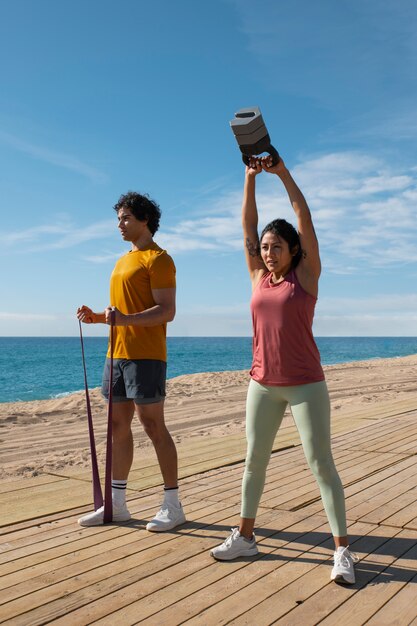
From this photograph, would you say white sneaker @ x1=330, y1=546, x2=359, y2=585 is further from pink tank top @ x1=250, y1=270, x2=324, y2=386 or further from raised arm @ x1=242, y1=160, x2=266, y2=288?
raised arm @ x1=242, y1=160, x2=266, y2=288

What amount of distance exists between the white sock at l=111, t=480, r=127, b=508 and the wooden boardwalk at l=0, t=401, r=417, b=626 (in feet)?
0.52

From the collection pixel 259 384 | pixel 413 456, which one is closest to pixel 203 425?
pixel 413 456

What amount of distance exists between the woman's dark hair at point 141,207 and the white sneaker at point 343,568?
2023mm

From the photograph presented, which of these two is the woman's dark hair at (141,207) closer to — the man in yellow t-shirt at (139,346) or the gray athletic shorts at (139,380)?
the man in yellow t-shirt at (139,346)

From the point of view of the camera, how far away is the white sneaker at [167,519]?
3.20m

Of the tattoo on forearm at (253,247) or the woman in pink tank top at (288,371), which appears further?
the tattoo on forearm at (253,247)

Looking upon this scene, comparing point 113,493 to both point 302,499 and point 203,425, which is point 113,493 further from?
point 203,425

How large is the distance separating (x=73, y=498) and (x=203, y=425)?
452cm

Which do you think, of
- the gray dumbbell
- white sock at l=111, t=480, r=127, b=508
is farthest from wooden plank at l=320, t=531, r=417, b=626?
the gray dumbbell

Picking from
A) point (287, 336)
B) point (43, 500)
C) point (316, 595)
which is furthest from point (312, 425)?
point (43, 500)

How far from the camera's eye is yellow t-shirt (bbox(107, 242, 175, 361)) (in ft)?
10.7

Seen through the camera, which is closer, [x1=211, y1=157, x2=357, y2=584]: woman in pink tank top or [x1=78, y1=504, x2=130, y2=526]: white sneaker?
[x1=211, y1=157, x2=357, y2=584]: woman in pink tank top

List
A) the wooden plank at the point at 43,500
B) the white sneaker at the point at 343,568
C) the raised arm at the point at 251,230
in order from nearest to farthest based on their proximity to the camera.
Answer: the white sneaker at the point at 343,568
the raised arm at the point at 251,230
the wooden plank at the point at 43,500

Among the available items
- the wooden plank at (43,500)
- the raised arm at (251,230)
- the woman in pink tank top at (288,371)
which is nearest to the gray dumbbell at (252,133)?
the woman in pink tank top at (288,371)
